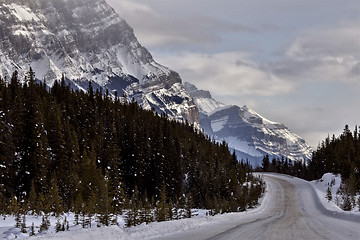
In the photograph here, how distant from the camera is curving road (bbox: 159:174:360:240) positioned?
55.3ft

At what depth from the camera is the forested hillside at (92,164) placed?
3816 centimetres

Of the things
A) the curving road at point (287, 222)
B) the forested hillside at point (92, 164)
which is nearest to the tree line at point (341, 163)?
the curving road at point (287, 222)

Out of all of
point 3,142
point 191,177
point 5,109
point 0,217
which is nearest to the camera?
point 0,217

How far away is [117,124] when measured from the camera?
9694 cm

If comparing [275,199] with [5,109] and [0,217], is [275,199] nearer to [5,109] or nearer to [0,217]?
[5,109]

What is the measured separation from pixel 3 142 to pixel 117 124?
167 feet

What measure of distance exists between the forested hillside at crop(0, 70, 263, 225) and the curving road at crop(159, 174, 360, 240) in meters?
4.07

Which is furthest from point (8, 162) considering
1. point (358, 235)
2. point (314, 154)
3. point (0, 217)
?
point (314, 154)

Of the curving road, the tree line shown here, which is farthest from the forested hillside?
the tree line

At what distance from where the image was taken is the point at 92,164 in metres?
54.2

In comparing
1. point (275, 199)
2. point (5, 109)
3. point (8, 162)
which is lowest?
point (275, 199)

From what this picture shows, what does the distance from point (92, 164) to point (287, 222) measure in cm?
3432

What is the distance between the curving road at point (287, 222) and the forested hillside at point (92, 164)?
4.07m

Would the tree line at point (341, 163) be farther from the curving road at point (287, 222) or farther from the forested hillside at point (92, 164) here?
the forested hillside at point (92, 164)
